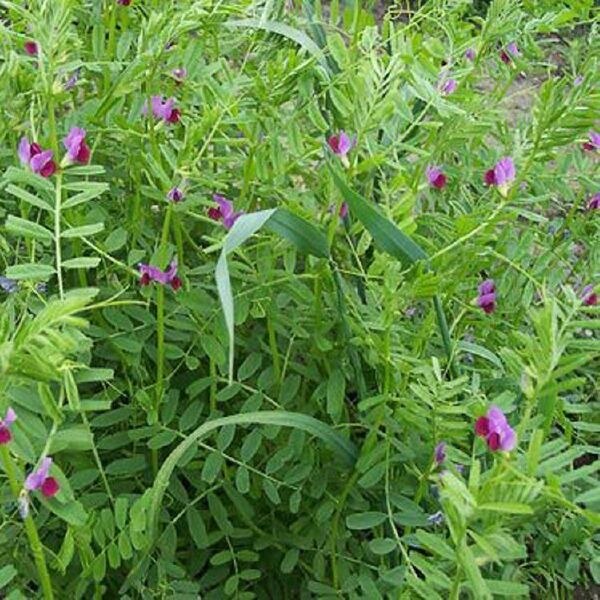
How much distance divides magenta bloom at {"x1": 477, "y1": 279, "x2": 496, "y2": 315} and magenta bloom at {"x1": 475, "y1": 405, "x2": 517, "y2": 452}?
0.35 m

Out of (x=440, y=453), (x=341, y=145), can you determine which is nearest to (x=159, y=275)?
(x=341, y=145)

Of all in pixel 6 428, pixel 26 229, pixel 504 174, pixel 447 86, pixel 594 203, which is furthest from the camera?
pixel 594 203

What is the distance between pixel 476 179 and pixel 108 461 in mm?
592

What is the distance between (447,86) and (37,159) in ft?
1.51

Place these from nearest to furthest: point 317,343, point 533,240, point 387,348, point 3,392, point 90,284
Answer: point 3,392 → point 387,348 → point 317,343 → point 90,284 → point 533,240

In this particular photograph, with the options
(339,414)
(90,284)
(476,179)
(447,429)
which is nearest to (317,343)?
(339,414)

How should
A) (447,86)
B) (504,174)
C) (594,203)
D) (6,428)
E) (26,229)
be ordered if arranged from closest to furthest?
(6,428)
(26,229)
(504,174)
(447,86)
(594,203)

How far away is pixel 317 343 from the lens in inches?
46.7

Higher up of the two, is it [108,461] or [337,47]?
[337,47]

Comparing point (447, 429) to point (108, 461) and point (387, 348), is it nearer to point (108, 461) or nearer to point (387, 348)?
point (387, 348)

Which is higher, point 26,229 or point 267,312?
point 26,229

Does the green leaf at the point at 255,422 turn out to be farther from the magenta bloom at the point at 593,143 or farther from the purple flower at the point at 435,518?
the magenta bloom at the point at 593,143

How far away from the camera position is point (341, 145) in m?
1.11

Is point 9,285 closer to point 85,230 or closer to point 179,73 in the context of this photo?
point 85,230
